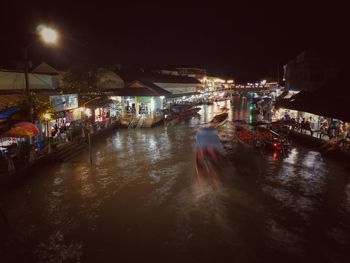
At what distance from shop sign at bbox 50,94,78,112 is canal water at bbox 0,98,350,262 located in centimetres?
432

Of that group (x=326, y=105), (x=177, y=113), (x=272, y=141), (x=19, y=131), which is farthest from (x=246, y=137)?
(x=177, y=113)

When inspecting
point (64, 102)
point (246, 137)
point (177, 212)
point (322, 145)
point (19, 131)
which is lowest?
point (177, 212)

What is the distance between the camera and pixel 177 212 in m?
12.2

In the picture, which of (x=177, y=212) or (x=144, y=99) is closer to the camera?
(x=177, y=212)

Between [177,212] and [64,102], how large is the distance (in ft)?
48.8

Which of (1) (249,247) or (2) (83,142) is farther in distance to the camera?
(2) (83,142)

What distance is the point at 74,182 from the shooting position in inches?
628

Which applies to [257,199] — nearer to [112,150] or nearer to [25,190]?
[25,190]

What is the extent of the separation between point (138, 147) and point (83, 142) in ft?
14.3

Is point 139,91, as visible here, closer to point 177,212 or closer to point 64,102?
point 64,102

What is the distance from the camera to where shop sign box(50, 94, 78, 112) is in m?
21.2

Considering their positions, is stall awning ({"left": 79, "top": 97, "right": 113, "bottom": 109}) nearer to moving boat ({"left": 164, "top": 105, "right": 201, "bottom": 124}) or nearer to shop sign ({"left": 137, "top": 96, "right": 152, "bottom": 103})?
shop sign ({"left": 137, "top": 96, "right": 152, "bottom": 103})

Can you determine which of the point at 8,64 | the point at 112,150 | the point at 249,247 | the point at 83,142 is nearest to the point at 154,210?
the point at 249,247

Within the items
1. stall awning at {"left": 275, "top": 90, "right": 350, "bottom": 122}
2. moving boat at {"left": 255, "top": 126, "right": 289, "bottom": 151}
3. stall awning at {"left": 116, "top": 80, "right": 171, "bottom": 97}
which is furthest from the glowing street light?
stall awning at {"left": 116, "top": 80, "right": 171, "bottom": 97}
